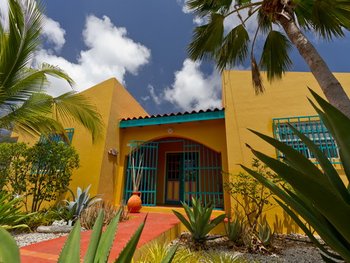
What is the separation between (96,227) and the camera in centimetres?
123

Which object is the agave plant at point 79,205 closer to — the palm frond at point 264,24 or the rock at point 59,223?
the rock at point 59,223

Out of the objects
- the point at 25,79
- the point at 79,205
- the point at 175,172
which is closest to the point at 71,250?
the point at 25,79

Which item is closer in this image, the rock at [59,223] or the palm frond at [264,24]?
the palm frond at [264,24]

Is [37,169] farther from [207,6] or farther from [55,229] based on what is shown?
[207,6]

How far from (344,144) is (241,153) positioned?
17.3 ft

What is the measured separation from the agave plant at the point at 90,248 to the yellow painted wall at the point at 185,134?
5.35 metres

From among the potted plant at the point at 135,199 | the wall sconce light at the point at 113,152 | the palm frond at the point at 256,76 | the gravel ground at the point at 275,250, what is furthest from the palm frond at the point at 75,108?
the palm frond at the point at 256,76

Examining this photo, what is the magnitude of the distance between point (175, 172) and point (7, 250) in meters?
8.15

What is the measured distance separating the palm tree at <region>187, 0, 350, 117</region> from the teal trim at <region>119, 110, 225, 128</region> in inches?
76.5

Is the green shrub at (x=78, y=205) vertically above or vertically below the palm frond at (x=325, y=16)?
below

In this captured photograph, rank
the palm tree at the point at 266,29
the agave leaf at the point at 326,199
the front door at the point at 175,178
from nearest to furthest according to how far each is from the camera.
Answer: the agave leaf at the point at 326,199
the palm tree at the point at 266,29
the front door at the point at 175,178

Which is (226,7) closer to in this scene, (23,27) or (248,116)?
(248,116)

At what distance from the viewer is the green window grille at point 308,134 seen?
5230 mm

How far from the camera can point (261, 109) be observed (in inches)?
240
